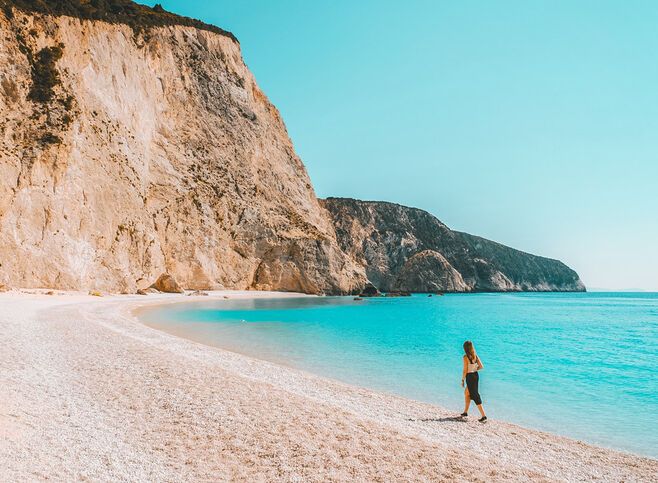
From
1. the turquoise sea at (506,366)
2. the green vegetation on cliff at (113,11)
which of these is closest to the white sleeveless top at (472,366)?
the turquoise sea at (506,366)

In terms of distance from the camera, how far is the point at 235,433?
614cm


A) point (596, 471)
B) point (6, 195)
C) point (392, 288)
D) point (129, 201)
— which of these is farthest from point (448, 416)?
point (392, 288)

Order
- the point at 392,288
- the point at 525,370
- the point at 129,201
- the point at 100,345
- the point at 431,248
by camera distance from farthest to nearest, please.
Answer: the point at 431,248 → the point at 392,288 → the point at 129,201 → the point at 525,370 → the point at 100,345

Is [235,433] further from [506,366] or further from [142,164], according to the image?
[142,164]

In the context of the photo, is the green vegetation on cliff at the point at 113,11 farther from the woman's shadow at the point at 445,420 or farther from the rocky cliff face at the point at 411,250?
the rocky cliff face at the point at 411,250

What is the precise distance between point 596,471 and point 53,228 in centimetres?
3624

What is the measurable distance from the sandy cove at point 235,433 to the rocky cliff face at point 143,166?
26.4 meters

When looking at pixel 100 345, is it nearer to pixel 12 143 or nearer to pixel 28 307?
pixel 28 307

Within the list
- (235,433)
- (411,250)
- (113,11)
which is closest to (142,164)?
(113,11)

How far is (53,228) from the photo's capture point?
32781 mm

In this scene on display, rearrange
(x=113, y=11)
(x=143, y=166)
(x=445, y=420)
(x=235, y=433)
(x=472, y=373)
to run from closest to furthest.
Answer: (x=235, y=433) < (x=445, y=420) < (x=472, y=373) < (x=143, y=166) < (x=113, y=11)

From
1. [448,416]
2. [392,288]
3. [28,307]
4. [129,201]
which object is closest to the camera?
[448,416]

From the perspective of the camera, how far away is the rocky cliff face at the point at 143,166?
1300 inches

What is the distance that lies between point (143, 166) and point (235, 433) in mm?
47203
